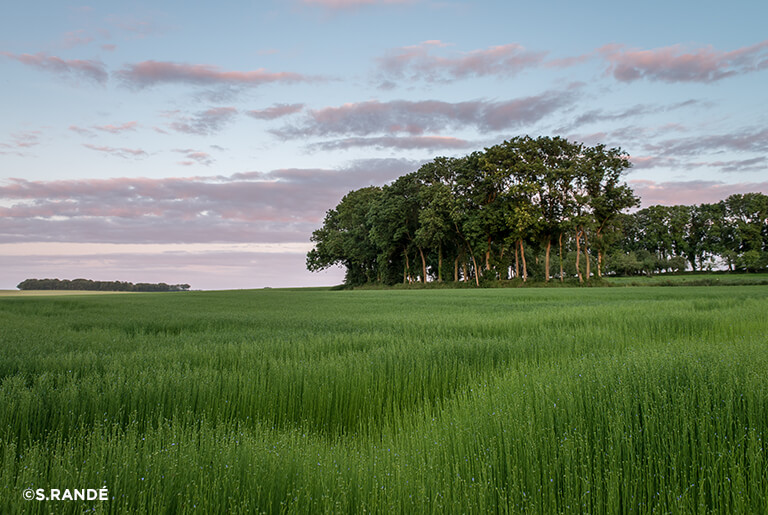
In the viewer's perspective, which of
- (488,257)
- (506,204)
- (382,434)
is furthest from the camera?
(488,257)

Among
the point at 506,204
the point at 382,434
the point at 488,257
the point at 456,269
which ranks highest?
the point at 506,204

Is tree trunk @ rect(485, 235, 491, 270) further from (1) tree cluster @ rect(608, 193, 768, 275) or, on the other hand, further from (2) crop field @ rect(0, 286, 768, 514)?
(2) crop field @ rect(0, 286, 768, 514)

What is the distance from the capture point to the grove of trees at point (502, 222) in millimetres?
49812

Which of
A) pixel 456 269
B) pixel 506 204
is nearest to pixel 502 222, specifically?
pixel 506 204

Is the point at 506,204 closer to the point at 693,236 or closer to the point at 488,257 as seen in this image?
the point at 488,257

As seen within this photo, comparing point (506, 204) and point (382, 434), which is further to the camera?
point (506, 204)

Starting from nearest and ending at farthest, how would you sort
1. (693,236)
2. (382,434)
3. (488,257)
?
1. (382,434)
2. (488,257)
3. (693,236)

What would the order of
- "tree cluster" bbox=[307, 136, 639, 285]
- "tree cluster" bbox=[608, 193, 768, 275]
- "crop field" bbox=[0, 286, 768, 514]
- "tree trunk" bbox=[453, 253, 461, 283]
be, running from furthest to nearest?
"tree cluster" bbox=[608, 193, 768, 275] < "tree trunk" bbox=[453, 253, 461, 283] < "tree cluster" bbox=[307, 136, 639, 285] < "crop field" bbox=[0, 286, 768, 514]

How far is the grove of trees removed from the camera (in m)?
49.8

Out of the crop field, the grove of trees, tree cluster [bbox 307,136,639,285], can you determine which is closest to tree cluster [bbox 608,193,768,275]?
the grove of trees

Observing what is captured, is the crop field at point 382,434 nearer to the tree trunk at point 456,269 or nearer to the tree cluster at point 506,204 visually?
the tree cluster at point 506,204

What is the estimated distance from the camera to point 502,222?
50.4 m

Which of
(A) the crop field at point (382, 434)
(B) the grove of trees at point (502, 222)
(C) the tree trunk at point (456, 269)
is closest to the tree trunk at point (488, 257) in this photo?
(B) the grove of trees at point (502, 222)

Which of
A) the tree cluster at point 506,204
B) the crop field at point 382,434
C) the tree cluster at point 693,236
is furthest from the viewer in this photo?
the tree cluster at point 693,236
